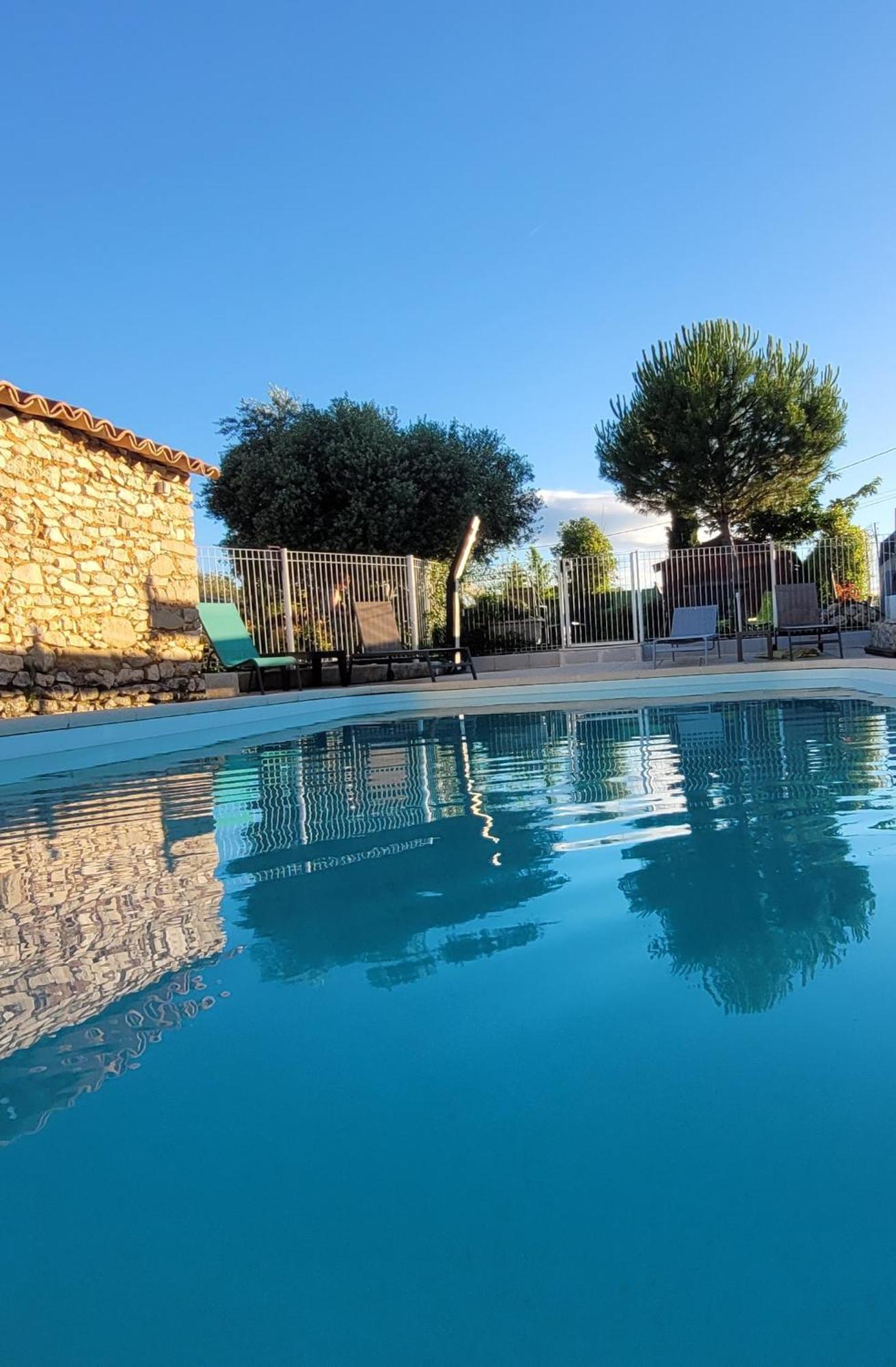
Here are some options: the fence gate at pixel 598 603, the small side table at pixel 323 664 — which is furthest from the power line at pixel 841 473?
the small side table at pixel 323 664

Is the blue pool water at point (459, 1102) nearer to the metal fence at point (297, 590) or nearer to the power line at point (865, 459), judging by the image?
the metal fence at point (297, 590)

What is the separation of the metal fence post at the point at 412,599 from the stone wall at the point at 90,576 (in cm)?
413

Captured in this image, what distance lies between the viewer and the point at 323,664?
1166 cm

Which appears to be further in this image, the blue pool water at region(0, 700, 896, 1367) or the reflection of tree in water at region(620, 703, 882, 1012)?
the reflection of tree in water at region(620, 703, 882, 1012)

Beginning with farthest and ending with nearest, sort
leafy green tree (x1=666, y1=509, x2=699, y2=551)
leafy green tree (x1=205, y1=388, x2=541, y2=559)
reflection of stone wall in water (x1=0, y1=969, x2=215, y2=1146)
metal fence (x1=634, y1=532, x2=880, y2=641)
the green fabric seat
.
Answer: leafy green tree (x1=666, y1=509, x2=699, y2=551), leafy green tree (x1=205, y1=388, x2=541, y2=559), metal fence (x1=634, y1=532, x2=880, y2=641), the green fabric seat, reflection of stone wall in water (x1=0, y1=969, x2=215, y2=1146)

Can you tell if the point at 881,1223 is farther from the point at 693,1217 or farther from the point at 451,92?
the point at 451,92

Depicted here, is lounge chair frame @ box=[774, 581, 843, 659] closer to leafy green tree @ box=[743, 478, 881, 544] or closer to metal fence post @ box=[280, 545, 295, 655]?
metal fence post @ box=[280, 545, 295, 655]

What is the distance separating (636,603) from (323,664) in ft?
19.3

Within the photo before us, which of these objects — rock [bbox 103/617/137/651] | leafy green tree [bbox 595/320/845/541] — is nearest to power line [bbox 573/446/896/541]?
leafy green tree [bbox 595/320/845/541]

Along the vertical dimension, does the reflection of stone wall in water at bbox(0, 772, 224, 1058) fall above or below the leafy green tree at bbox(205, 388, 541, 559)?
below

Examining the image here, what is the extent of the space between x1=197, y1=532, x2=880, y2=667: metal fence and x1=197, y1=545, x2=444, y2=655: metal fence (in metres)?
0.10

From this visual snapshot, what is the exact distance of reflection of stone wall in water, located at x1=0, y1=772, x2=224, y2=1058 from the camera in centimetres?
177

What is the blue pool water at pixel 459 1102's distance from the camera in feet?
2.93

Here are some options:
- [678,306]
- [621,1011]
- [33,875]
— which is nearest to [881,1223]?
[621,1011]
